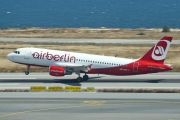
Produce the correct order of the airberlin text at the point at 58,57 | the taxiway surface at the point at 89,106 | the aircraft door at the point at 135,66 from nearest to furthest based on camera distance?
the taxiway surface at the point at 89,106 → the aircraft door at the point at 135,66 → the airberlin text at the point at 58,57

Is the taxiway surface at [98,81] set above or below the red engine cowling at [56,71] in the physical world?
below

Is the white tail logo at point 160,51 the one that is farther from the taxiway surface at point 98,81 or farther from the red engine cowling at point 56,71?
the red engine cowling at point 56,71

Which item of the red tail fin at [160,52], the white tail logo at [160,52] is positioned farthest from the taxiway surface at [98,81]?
the white tail logo at [160,52]

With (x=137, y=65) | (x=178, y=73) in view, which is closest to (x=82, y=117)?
(x=137, y=65)

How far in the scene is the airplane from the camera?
74250 mm

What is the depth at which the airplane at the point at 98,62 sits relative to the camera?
74250 mm

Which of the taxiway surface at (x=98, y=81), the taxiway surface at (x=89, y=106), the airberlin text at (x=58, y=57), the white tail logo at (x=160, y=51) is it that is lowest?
the taxiway surface at (x=89, y=106)

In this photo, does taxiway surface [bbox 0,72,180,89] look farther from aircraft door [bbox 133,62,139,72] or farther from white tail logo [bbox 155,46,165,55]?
white tail logo [bbox 155,46,165,55]

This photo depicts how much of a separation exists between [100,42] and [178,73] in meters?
40.5

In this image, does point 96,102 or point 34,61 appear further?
point 34,61

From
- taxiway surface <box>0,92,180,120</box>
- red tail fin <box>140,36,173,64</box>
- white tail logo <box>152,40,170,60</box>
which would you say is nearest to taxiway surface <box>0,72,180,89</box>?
red tail fin <box>140,36,173,64</box>

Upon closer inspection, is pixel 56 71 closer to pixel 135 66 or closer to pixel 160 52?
pixel 135 66

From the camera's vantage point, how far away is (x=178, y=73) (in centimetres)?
8262

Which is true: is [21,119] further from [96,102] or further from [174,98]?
[174,98]
